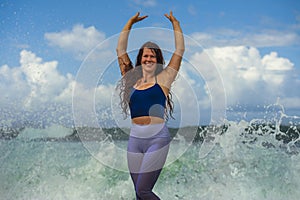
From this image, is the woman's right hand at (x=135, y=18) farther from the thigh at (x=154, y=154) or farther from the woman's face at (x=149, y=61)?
the thigh at (x=154, y=154)

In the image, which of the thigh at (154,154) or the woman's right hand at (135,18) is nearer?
the thigh at (154,154)

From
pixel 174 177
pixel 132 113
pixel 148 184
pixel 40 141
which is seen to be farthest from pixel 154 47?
pixel 40 141

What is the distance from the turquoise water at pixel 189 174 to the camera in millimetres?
7309

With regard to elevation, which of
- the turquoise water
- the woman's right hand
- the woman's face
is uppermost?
the woman's right hand

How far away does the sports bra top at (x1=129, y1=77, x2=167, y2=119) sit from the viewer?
12.7ft

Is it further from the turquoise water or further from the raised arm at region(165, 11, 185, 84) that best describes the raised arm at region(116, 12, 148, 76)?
the turquoise water

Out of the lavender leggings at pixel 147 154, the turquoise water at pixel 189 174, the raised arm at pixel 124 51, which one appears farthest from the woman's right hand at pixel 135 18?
the turquoise water at pixel 189 174

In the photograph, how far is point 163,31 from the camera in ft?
14.1

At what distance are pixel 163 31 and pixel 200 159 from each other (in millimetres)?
4718

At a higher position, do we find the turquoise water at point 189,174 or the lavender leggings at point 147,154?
the lavender leggings at point 147,154

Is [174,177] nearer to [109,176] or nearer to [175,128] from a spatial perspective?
[109,176]

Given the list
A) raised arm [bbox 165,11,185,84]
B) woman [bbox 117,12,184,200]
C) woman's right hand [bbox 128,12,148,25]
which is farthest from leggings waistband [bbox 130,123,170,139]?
woman's right hand [bbox 128,12,148,25]

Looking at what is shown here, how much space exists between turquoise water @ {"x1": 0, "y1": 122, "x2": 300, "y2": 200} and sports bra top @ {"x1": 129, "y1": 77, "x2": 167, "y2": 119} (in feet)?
10.2

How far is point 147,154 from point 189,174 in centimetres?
437
